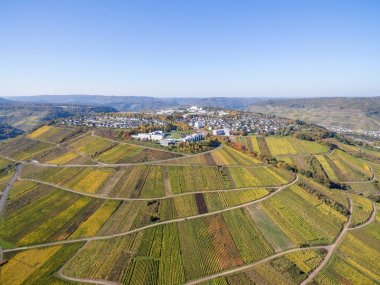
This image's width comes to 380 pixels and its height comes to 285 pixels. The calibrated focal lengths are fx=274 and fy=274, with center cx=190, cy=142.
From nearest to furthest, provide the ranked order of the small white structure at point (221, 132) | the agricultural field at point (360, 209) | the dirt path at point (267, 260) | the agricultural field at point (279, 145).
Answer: the dirt path at point (267, 260) < the agricultural field at point (360, 209) < the agricultural field at point (279, 145) < the small white structure at point (221, 132)

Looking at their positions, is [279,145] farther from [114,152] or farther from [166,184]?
[114,152]

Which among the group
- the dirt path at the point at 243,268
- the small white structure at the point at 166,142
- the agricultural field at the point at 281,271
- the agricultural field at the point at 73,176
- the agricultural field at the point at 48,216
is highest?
the small white structure at the point at 166,142

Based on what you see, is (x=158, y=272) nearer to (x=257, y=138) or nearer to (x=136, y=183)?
(x=136, y=183)

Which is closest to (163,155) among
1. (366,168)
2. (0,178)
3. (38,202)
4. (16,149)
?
(38,202)

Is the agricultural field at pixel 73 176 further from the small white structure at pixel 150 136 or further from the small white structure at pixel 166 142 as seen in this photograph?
the small white structure at pixel 150 136

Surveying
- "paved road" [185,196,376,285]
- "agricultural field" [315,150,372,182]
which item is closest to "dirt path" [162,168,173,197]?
"paved road" [185,196,376,285]

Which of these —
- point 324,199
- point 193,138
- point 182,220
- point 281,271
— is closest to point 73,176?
point 182,220

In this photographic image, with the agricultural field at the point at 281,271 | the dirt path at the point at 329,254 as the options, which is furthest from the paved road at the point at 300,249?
the agricultural field at the point at 281,271

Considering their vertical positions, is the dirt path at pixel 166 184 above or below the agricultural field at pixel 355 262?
above

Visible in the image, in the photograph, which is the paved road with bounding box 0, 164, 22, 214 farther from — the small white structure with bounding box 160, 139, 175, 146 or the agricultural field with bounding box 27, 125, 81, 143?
the small white structure with bounding box 160, 139, 175, 146
